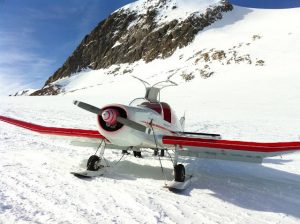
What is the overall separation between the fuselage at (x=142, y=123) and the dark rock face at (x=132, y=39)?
297 ft

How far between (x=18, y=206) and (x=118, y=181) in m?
2.71

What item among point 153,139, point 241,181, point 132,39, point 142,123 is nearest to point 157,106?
point 153,139

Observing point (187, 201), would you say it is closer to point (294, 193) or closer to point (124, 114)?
point (124, 114)

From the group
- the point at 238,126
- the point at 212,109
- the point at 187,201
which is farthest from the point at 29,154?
the point at 212,109

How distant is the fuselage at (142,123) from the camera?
7785 mm

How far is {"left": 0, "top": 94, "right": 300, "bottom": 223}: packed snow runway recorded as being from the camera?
5.68 metres

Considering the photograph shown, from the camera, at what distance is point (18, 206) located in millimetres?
5586

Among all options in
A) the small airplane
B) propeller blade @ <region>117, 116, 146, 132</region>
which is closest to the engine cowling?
the small airplane

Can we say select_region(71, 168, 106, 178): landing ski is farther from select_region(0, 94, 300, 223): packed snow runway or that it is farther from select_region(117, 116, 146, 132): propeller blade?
select_region(117, 116, 146, 132): propeller blade

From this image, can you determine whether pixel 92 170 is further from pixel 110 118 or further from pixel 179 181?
pixel 179 181

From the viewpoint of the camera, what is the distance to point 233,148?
764 centimetres

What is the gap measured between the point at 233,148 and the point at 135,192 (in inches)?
91.5

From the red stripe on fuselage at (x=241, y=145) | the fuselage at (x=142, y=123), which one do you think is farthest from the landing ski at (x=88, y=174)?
the red stripe on fuselage at (x=241, y=145)

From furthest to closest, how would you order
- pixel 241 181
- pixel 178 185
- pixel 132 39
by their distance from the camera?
pixel 132 39, pixel 241 181, pixel 178 185
